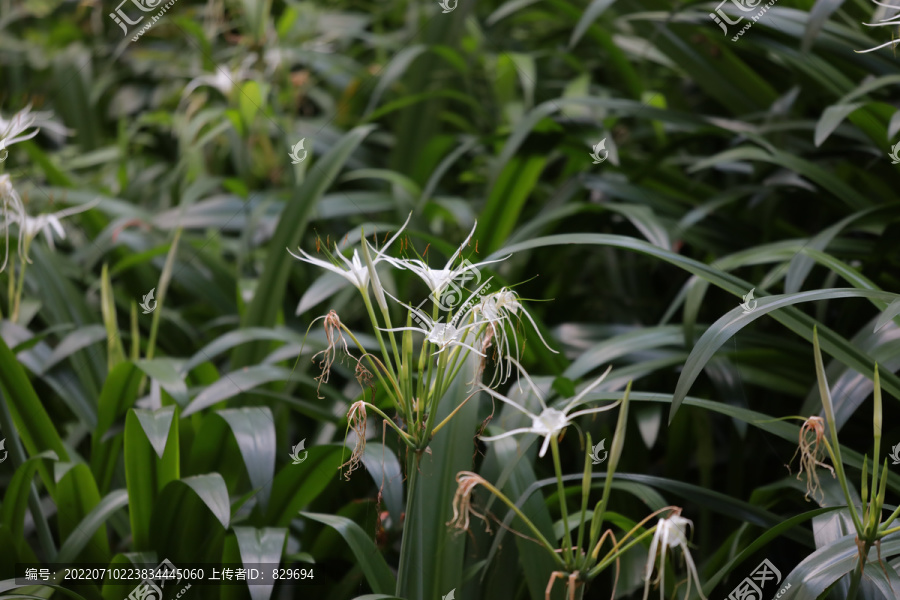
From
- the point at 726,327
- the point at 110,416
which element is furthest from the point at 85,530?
the point at 726,327

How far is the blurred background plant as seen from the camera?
653mm

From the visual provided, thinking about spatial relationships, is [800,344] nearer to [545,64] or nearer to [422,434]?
[422,434]

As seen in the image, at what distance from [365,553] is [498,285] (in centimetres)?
36

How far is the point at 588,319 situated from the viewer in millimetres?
1146

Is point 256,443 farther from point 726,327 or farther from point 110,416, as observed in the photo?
point 726,327

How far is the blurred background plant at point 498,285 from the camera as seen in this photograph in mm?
653

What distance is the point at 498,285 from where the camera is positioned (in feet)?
2.65

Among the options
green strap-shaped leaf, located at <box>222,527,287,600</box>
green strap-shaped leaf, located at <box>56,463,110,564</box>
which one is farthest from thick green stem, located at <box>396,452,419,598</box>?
green strap-shaped leaf, located at <box>56,463,110,564</box>

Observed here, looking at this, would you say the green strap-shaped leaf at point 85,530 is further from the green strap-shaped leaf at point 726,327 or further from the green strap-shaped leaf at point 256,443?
the green strap-shaped leaf at point 726,327

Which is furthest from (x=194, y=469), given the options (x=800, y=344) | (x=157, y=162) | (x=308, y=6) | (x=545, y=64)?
(x=308, y=6)

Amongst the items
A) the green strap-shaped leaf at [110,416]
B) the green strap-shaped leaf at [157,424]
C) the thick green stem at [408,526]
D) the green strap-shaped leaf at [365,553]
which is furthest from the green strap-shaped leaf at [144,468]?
the thick green stem at [408,526]

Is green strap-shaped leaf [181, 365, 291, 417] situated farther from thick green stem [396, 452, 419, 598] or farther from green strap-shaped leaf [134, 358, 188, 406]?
thick green stem [396, 452, 419, 598]

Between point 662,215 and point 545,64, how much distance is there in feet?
2.26

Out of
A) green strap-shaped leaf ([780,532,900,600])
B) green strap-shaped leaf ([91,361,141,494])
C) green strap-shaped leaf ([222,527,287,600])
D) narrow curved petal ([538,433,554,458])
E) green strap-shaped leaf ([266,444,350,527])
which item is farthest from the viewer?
green strap-shaped leaf ([91,361,141,494])
